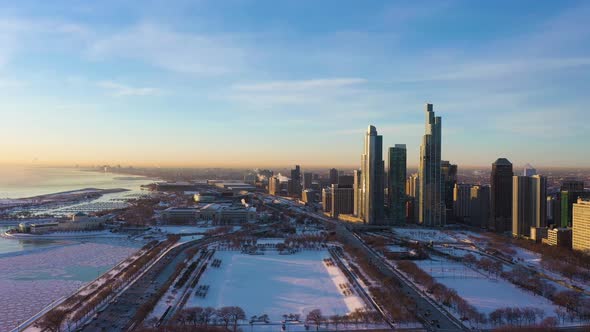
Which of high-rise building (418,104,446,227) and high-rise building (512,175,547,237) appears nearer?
high-rise building (512,175,547,237)

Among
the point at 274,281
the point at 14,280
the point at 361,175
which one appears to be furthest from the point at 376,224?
the point at 14,280

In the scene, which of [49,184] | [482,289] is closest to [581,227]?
[482,289]

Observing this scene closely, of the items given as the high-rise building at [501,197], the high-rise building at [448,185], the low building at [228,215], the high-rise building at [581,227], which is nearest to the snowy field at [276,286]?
the high-rise building at [581,227]

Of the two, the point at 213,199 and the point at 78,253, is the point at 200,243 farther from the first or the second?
the point at 213,199

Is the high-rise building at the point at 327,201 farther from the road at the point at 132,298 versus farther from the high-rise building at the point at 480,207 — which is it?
the road at the point at 132,298

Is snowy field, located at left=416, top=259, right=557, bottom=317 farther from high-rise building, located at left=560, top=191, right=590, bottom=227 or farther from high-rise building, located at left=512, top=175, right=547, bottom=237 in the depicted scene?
high-rise building, located at left=560, top=191, right=590, bottom=227

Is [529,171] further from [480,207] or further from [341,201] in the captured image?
[341,201]

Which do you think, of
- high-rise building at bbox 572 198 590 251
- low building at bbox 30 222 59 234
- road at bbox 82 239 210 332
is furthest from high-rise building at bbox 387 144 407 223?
low building at bbox 30 222 59 234
